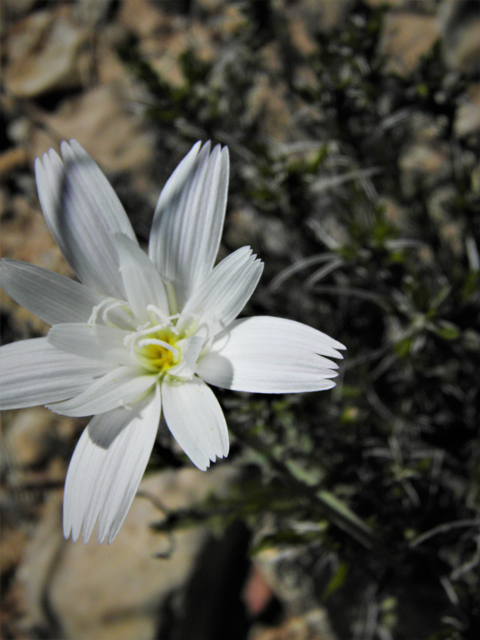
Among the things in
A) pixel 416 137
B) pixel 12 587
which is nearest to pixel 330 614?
pixel 12 587

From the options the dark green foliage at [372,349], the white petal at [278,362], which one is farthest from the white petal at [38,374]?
the dark green foliage at [372,349]

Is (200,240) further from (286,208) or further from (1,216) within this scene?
(1,216)

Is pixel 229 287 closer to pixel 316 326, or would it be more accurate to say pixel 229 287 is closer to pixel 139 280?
pixel 139 280

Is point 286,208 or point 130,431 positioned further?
point 286,208

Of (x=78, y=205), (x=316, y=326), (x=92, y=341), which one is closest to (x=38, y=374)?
(x=92, y=341)

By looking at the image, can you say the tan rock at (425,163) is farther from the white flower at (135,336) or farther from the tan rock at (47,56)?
the tan rock at (47,56)
